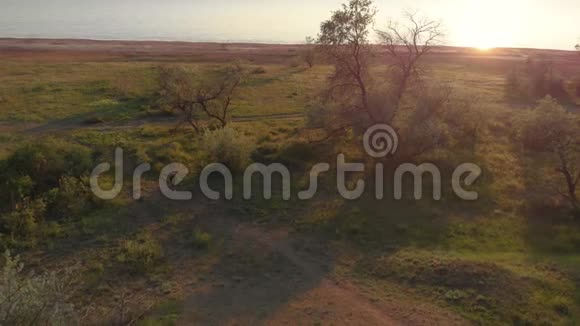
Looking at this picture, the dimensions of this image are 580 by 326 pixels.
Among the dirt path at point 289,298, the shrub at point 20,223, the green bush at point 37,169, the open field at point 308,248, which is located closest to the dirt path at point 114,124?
the open field at point 308,248

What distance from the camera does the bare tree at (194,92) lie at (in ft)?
89.1

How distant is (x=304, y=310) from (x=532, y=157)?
17.8 m

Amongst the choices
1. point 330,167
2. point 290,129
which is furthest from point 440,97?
point 290,129

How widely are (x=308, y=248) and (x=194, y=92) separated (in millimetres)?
14548

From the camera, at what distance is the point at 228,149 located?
857 inches

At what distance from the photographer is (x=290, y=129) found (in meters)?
29.0

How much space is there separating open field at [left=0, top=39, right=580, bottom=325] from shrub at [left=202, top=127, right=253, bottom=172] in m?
1.40

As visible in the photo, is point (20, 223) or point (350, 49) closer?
point (20, 223)

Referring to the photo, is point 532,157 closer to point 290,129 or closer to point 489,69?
point 290,129

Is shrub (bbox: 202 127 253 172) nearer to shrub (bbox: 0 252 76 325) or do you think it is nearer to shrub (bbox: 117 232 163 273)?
shrub (bbox: 117 232 163 273)

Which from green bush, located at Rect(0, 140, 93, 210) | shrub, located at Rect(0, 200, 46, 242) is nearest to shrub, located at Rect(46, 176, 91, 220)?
shrub, located at Rect(0, 200, 46, 242)

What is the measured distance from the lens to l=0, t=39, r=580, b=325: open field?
12977 millimetres

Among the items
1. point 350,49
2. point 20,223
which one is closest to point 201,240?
point 20,223

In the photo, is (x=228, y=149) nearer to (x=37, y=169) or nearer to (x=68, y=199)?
(x=68, y=199)
